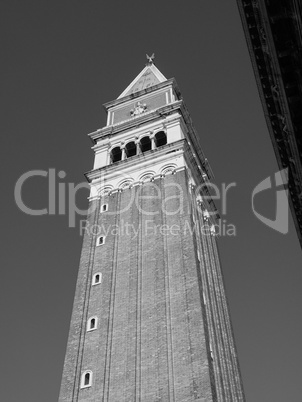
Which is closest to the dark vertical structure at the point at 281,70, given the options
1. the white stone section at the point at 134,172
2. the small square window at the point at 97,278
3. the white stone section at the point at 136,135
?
the small square window at the point at 97,278

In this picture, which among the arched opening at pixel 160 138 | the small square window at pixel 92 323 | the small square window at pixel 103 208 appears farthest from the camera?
the arched opening at pixel 160 138

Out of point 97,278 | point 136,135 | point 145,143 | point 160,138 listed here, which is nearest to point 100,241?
point 97,278

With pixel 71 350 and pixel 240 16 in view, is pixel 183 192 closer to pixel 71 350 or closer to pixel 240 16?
pixel 71 350

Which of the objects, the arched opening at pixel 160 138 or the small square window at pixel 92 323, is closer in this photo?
the small square window at pixel 92 323

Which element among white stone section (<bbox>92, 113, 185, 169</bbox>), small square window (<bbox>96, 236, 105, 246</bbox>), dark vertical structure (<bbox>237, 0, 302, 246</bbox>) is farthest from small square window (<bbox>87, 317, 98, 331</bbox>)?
dark vertical structure (<bbox>237, 0, 302, 246</bbox>)

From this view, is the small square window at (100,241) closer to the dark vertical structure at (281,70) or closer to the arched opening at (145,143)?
the arched opening at (145,143)

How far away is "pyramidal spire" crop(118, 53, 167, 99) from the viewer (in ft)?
154

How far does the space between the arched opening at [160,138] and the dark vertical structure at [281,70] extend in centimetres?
2362

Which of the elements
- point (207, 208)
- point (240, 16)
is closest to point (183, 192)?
point (207, 208)

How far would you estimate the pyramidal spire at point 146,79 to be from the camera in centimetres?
4681

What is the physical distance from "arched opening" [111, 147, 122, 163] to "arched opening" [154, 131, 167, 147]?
2658 millimetres

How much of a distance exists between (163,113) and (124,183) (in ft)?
23.4

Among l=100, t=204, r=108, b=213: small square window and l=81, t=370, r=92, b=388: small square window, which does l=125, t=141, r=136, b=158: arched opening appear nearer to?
l=100, t=204, r=108, b=213: small square window

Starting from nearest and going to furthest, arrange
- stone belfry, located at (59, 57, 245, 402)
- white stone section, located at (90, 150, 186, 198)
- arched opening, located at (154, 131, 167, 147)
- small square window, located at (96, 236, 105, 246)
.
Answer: stone belfry, located at (59, 57, 245, 402), small square window, located at (96, 236, 105, 246), white stone section, located at (90, 150, 186, 198), arched opening, located at (154, 131, 167, 147)
